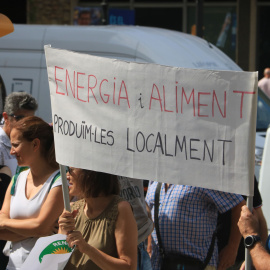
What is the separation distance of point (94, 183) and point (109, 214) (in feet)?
0.58

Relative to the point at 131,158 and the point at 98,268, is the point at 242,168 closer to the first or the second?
the point at 131,158

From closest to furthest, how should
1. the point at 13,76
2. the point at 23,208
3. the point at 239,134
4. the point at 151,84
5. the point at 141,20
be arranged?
the point at 239,134 < the point at 151,84 < the point at 23,208 < the point at 13,76 < the point at 141,20

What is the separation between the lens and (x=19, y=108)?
614 cm

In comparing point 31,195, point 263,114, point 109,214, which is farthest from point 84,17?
point 109,214

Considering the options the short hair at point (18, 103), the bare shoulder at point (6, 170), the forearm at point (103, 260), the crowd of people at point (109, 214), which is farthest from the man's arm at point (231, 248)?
the short hair at point (18, 103)

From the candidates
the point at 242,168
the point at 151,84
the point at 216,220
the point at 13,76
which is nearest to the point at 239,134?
the point at 242,168

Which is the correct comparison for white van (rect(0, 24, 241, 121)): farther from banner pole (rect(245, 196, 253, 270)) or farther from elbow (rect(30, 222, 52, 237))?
banner pole (rect(245, 196, 253, 270))

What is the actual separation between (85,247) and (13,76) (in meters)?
4.63

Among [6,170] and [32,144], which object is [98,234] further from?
[6,170]

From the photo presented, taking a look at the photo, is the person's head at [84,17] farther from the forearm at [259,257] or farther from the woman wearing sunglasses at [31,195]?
the forearm at [259,257]

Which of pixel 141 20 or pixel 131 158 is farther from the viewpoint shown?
pixel 141 20

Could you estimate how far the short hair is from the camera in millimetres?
6117

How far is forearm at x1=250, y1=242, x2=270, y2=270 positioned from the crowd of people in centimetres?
59

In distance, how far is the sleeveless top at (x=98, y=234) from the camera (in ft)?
12.1
